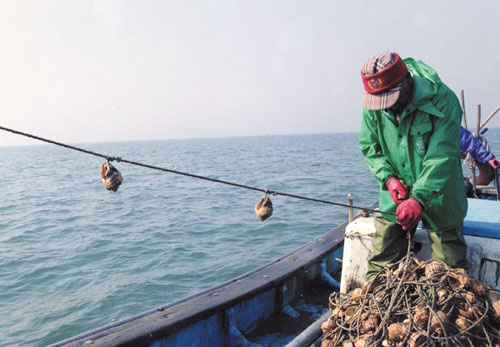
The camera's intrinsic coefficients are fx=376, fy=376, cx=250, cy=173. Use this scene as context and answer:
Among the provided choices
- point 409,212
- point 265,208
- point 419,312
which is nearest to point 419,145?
point 409,212

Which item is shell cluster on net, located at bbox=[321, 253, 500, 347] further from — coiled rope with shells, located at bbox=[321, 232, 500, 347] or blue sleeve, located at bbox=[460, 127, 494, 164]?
blue sleeve, located at bbox=[460, 127, 494, 164]

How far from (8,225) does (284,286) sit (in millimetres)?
13172

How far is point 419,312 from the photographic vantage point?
7.44ft

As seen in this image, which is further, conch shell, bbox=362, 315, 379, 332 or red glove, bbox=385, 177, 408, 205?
red glove, bbox=385, 177, 408, 205

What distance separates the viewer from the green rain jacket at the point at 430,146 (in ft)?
8.46

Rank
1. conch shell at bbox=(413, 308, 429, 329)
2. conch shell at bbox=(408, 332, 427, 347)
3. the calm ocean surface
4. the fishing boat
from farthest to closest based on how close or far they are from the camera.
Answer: the calm ocean surface < the fishing boat < conch shell at bbox=(413, 308, 429, 329) < conch shell at bbox=(408, 332, 427, 347)

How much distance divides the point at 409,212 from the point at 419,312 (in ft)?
2.14

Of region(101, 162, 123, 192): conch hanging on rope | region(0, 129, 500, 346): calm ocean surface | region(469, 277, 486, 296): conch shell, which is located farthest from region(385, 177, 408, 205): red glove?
region(0, 129, 500, 346): calm ocean surface

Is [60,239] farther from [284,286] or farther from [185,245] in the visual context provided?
[284,286]

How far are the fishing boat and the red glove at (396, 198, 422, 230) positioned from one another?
751mm

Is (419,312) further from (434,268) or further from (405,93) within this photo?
(405,93)

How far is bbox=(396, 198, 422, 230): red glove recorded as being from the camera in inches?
101

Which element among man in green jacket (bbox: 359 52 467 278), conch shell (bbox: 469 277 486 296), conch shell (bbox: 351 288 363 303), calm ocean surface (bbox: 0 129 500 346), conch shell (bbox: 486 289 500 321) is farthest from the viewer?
calm ocean surface (bbox: 0 129 500 346)

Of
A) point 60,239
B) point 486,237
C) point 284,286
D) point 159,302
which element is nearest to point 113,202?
point 60,239
